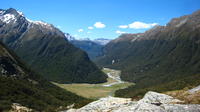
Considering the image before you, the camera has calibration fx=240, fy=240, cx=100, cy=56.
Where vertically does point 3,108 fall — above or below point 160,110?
below

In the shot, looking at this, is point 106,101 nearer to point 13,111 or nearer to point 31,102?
point 13,111

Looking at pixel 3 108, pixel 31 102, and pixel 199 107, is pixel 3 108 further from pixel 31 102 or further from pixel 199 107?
pixel 199 107

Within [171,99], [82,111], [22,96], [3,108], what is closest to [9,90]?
[22,96]

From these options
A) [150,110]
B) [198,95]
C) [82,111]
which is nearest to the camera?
[150,110]

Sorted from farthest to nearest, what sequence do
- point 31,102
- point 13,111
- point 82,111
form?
point 31,102 → point 13,111 → point 82,111

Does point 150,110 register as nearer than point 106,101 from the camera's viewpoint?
Yes

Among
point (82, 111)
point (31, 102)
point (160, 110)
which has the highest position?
point (160, 110)
